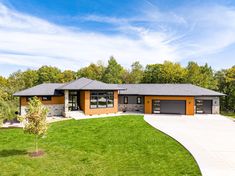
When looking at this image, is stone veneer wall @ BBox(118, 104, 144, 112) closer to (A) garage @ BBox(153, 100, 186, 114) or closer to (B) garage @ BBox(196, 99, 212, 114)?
(A) garage @ BBox(153, 100, 186, 114)

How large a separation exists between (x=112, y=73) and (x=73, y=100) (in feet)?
94.1

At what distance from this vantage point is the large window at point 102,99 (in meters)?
24.6

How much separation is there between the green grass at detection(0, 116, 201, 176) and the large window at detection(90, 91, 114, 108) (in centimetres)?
776

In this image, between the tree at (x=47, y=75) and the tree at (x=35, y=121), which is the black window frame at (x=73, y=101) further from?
the tree at (x=47, y=75)

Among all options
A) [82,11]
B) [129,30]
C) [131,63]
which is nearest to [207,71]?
[131,63]

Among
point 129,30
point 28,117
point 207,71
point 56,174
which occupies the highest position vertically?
point 129,30

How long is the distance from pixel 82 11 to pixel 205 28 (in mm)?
13533

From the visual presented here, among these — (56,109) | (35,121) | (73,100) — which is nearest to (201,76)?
(73,100)

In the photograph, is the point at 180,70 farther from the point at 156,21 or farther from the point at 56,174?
the point at 56,174

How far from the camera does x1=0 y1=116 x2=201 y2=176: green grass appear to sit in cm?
913

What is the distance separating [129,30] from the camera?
2520cm

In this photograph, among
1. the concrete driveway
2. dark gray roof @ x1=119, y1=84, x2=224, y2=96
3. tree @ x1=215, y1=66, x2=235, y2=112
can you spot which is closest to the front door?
dark gray roof @ x1=119, y1=84, x2=224, y2=96

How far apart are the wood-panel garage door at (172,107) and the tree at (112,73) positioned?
1022 inches

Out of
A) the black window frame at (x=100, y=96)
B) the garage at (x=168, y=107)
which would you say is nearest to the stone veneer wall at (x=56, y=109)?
the black window frame at (x=100, y=96)
